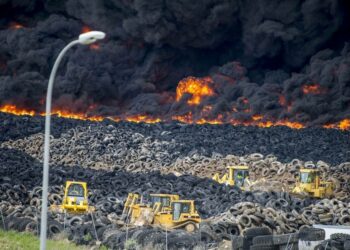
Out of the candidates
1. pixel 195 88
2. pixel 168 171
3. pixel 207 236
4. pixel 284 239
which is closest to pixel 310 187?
pixel 168 171

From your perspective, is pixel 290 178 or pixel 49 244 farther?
pixel 290 178

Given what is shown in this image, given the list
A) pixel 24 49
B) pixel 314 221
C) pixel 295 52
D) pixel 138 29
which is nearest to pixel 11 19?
pixel 24 49

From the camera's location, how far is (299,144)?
54969mm

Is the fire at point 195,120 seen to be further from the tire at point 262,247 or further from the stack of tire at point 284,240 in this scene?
the tire at point 262,247

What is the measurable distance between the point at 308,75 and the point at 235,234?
146 ft

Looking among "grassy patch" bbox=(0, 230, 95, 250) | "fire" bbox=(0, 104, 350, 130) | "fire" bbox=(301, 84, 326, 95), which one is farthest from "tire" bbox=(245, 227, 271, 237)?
"fire" bbox=(301, 84, 326, 95)

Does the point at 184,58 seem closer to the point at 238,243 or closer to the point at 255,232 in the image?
the point at 255,232

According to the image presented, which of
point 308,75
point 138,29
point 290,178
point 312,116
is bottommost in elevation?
point 290,178

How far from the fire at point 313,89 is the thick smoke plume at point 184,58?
91 millimetres

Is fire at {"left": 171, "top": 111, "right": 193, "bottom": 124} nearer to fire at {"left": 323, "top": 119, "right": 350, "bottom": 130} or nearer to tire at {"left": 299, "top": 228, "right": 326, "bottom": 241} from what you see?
fire at {"left": 323, "top": 119, "right": 350, "bottom": 130}

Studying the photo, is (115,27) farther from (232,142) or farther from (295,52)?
(232,142)

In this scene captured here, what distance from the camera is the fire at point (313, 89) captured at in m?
70.0

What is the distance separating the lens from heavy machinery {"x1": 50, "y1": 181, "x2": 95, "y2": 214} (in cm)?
3356

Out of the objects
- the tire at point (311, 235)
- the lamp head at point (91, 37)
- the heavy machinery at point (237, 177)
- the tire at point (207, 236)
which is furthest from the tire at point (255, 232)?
the heavy machinery at point (237, 177)
